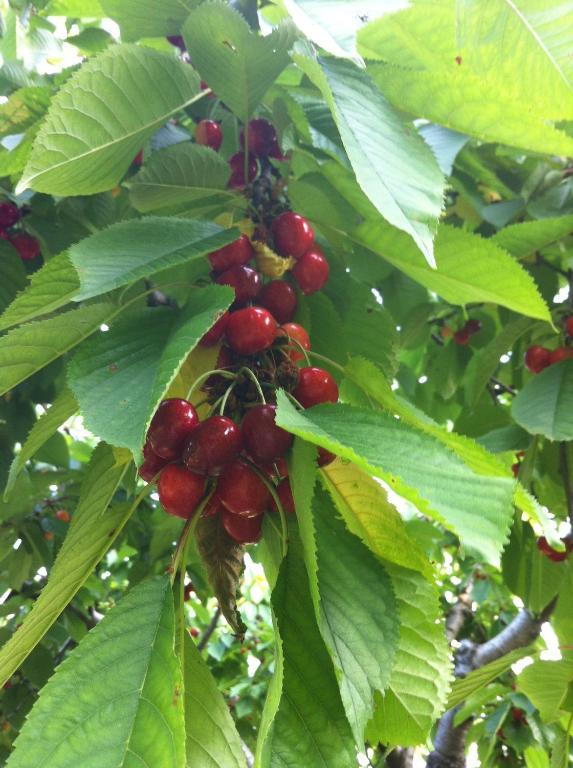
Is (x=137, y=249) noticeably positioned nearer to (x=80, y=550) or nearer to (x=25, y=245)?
(x=80, y=550)

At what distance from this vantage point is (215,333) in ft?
2.60

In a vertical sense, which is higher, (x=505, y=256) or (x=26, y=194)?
(x=26, y=194)

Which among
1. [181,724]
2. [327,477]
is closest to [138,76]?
[327,477]

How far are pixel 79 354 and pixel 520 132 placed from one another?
20.0 inches

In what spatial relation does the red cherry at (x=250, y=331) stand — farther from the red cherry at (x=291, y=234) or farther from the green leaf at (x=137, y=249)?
the red cherry at (x=291, y=234)

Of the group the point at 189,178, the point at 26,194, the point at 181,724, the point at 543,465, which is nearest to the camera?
the point at 181,724

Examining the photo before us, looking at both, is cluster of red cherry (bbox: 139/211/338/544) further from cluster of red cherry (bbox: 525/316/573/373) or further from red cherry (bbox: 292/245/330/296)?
cluster of red cherry (bbox: 525/316/573/373)

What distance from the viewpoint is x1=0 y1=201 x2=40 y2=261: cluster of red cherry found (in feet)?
4.39

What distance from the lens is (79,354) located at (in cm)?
67

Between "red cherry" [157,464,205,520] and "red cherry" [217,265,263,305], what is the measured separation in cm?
26

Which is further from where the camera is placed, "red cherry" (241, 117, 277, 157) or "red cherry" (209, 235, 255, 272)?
"red cherry" (241, 117, 277, 157)

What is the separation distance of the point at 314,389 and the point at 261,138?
49 centimetres

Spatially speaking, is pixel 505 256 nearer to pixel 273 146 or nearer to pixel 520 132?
pixel 520 132

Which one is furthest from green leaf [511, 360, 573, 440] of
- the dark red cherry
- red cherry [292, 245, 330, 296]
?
the dark red cherry
